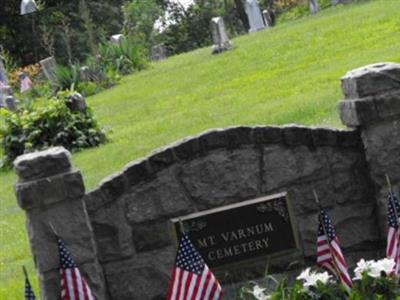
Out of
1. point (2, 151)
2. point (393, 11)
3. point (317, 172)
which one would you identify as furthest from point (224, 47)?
point (317, 172)

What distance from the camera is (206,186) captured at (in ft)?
24.4

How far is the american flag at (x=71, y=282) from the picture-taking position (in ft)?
22.0

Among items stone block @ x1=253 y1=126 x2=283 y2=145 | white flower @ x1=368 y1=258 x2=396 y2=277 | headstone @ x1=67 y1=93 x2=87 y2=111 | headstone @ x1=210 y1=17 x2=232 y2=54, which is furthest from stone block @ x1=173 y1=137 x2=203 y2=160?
headstone @ x1=210 y1=17 x2=232 y2=54

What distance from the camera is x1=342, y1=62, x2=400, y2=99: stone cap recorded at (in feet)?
24.1

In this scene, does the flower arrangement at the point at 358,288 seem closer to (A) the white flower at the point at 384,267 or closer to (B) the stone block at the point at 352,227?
(A) the white flower at the point at 384,267

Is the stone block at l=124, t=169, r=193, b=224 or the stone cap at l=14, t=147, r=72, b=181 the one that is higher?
the stone cap at l=14, t=147, r=72, b=181

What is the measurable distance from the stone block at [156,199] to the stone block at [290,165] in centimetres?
64

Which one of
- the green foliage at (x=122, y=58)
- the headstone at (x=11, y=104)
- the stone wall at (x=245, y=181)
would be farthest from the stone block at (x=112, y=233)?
the green foliage at (x=122, y=58)

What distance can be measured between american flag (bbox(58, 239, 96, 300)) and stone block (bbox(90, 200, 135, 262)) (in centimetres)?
57

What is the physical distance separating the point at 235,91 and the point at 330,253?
10159 mm

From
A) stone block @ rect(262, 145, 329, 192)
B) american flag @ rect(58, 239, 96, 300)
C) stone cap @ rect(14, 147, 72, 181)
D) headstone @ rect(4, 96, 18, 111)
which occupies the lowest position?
american flag @ rect(58, 239, 96, 300)

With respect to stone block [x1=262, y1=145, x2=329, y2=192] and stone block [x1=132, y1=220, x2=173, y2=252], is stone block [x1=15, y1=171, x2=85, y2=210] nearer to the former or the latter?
stone block [x1=132, y1=220, x2=173, y2=252]

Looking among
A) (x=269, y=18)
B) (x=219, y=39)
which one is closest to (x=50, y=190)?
(x=219, y=39)

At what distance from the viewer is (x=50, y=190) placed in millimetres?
6949
